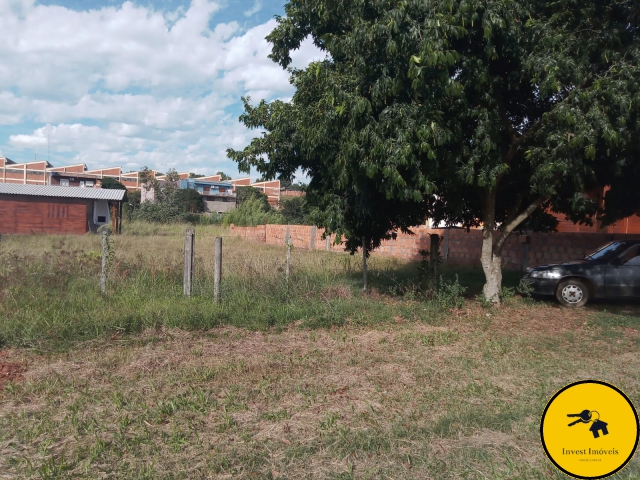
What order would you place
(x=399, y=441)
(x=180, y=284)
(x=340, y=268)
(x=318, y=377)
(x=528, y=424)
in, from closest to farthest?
(x=399, y=441)
(x=528, y=424)
(x=318, y=377)
(x=180, y=284)
(x=340, y=268)

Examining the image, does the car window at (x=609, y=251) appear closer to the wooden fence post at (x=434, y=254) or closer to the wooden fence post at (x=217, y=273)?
the wooden fence post at (x=434, y=254)

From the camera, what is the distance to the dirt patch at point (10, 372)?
529cm

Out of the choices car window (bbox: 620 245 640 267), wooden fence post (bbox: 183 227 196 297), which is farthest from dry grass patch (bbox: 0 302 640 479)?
car window (bbox: 620 245 640 267)

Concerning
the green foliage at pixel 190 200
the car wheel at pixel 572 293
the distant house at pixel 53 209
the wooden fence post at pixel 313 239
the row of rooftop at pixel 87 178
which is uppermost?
the row of rooftop at pixel 87 178

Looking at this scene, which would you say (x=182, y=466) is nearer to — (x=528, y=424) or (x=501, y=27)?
(x=528, y=424)

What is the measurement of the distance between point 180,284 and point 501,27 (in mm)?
6750

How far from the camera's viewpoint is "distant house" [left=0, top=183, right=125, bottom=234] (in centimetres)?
2566

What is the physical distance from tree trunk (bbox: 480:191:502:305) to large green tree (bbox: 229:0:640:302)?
0.02m

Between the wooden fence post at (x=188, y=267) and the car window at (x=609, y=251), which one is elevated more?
the car window at (x=609, y=251)

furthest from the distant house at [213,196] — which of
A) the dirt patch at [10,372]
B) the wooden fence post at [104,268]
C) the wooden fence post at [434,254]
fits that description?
the dirt patch at [10,372]

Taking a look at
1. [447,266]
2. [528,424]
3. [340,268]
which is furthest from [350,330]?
[447,266]

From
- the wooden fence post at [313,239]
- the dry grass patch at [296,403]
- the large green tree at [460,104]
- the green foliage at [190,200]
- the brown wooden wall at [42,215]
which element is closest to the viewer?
the dry grass patch at [296,403]

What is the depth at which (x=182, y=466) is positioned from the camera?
11.9 feet

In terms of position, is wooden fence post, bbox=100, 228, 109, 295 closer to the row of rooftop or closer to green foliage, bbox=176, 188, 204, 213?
green foliage, bbox=176, 188, 204, 213
